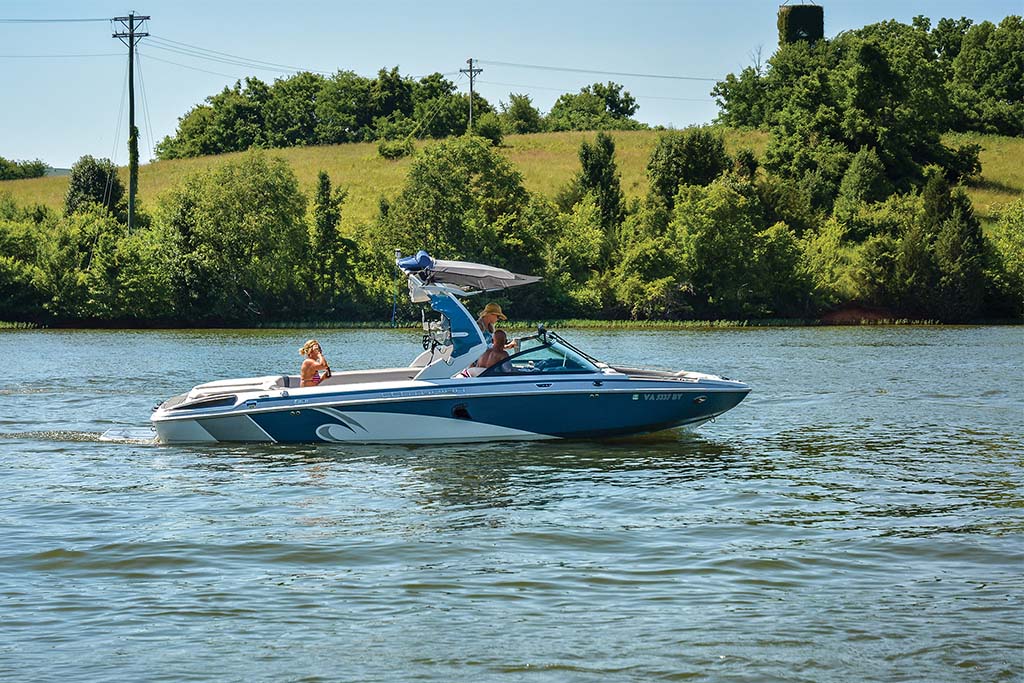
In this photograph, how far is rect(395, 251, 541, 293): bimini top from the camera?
790 inches

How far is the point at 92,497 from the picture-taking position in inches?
646

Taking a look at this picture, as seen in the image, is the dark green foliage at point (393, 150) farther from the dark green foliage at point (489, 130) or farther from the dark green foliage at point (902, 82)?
the dark green foliage at point (902, 82)

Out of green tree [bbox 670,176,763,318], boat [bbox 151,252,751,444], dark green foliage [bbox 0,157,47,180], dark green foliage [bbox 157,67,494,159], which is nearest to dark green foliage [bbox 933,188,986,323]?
green tree [bbox 670,176,763,318]

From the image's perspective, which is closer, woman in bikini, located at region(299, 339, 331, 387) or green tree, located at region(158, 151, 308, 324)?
woman in bikini, located at region(299, 339, 331, 387)

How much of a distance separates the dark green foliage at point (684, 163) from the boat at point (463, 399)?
71956 mm

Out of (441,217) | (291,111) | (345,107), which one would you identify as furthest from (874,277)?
(291,111)

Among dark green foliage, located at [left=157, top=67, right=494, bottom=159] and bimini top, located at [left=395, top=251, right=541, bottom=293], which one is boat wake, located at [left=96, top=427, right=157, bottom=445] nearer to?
bimini top, located at [left=395, top=251, right=541, bottom=293]

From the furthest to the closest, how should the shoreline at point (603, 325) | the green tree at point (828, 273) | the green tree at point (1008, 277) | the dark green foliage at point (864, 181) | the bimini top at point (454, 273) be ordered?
the dark green foliage at point (864, 181) → the green tree at point (828, 273) → the green tree at point (1008, 277) → the shoreline at point (603, 325) → the bimini top at point (454, 273)

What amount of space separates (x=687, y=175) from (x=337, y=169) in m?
32.5

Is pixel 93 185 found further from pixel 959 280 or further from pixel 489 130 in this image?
pixel 959 280

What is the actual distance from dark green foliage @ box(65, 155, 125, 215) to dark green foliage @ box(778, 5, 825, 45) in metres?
68.1

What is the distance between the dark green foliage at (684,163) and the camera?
92125 mm

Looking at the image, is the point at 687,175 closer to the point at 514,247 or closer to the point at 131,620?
the point at 514,247

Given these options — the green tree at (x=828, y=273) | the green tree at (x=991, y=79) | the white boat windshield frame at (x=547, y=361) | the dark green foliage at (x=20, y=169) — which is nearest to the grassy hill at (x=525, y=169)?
the green tree at (x=991, y=79)
